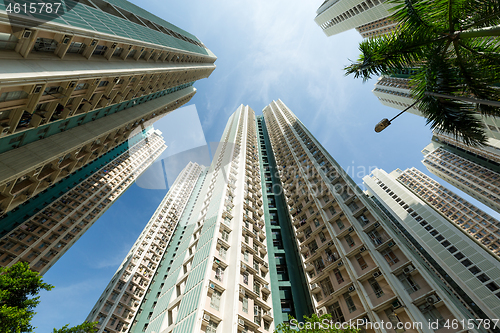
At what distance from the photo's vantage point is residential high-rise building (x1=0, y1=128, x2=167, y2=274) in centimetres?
3975

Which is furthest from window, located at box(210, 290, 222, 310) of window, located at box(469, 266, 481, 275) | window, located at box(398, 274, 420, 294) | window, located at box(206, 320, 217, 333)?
window, located at box(469, 266, 481, 275)

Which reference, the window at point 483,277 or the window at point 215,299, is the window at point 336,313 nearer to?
the window at point 215,299

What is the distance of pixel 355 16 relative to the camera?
86.6 metres

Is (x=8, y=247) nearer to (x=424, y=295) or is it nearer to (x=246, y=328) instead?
(x=246, y=328)

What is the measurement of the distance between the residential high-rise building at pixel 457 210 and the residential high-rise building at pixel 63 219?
378ft

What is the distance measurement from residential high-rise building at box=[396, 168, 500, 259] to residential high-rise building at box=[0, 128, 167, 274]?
115270 millimetres

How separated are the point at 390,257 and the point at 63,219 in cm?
6150

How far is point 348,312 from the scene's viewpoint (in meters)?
19.8

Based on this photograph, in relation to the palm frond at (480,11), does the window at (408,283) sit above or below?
below

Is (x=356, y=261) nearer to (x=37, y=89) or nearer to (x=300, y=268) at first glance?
(x=300, y=268)

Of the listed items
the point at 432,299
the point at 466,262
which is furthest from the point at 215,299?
the point at 466,262

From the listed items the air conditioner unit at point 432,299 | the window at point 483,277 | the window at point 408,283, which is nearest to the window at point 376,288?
the window at point 408,283

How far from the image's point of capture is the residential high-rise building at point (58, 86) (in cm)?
1645

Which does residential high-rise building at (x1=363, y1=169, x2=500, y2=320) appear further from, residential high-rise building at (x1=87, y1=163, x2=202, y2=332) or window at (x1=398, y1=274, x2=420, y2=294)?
residential high-rise building at (x1=87, y1=163, x2=202, y2=332)
